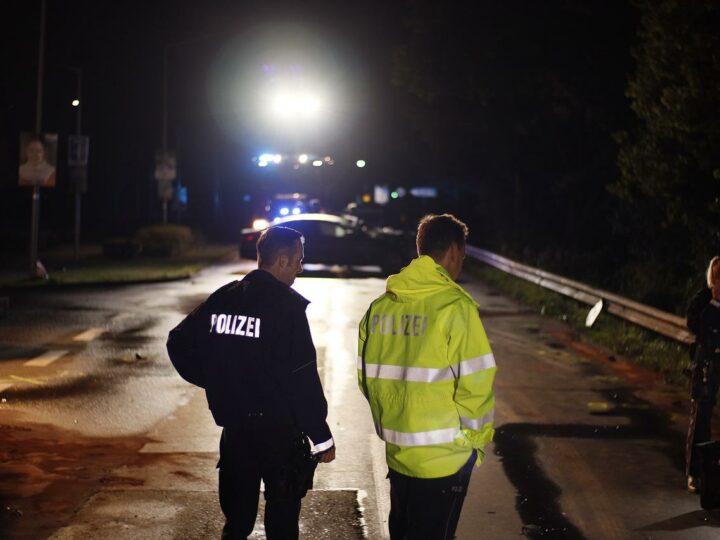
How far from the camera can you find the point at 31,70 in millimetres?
42312

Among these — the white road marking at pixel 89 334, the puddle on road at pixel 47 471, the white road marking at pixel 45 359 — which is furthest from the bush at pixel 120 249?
the puddle on road at pixel 47 471

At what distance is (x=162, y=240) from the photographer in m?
35.7

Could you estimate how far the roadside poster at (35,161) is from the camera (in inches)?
1004

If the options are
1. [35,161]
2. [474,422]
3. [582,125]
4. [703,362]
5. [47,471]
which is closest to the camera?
[474,422]

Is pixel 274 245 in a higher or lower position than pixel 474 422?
higher

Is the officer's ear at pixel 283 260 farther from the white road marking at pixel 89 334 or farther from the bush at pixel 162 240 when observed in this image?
the bush at pixel 162 240

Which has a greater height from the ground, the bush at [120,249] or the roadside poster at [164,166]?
the roadside poster at [164,166]

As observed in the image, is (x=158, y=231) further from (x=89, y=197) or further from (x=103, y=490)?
(x=89, y=197)

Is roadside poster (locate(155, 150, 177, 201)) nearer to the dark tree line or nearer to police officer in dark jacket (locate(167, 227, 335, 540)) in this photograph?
the dark tree line

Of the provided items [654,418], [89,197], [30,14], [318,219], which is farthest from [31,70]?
[654,418]

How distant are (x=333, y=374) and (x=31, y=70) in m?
32.9

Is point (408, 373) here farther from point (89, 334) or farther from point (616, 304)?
point (89, 334)

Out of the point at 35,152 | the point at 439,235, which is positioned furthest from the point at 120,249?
the point at 439,235

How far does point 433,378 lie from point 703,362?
11.8 ft
